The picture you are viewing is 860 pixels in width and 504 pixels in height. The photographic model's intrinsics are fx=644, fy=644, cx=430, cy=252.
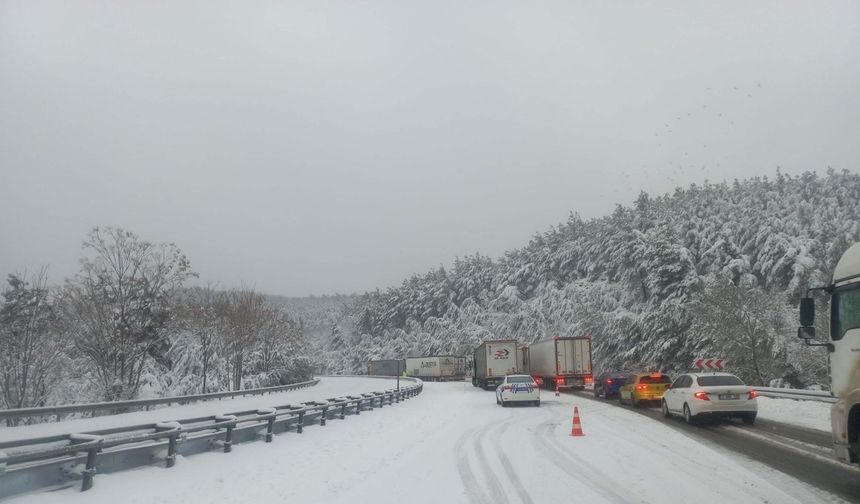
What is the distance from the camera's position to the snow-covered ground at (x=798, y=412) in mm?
17969

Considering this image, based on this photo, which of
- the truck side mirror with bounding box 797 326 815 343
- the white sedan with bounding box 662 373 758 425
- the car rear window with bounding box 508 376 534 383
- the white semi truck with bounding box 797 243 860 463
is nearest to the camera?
the white semi truck with bounding box 797 243 860 463

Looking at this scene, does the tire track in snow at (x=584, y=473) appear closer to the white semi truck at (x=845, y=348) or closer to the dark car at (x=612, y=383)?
the white semi truck at (x=845, y=348)

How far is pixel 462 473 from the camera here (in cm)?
1123

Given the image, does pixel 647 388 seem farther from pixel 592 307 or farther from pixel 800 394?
pixel 592 307

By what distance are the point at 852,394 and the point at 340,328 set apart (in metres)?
140

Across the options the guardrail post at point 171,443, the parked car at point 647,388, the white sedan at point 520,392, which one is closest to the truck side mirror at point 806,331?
the guardrail post at point 171,443

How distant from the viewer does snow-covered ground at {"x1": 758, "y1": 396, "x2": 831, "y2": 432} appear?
59.0 feet

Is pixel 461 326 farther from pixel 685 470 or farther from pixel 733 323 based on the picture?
pixel 685 470

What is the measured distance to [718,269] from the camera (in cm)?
4944

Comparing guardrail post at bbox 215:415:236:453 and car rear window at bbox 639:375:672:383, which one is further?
car rear window at bbox 639:375:672:383

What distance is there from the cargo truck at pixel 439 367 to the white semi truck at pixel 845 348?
73.1 meters

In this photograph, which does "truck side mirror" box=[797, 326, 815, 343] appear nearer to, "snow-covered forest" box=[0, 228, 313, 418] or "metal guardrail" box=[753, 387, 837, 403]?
"metal guardrail" box=[753, 387, 837, 403]

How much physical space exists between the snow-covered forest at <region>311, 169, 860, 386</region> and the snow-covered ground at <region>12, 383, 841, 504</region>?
21.2 metres

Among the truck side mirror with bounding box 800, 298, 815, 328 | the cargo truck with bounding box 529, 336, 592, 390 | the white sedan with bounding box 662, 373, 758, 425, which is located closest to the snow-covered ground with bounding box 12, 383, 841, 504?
the white sedan with bounding box 662, 373, 758, 425
